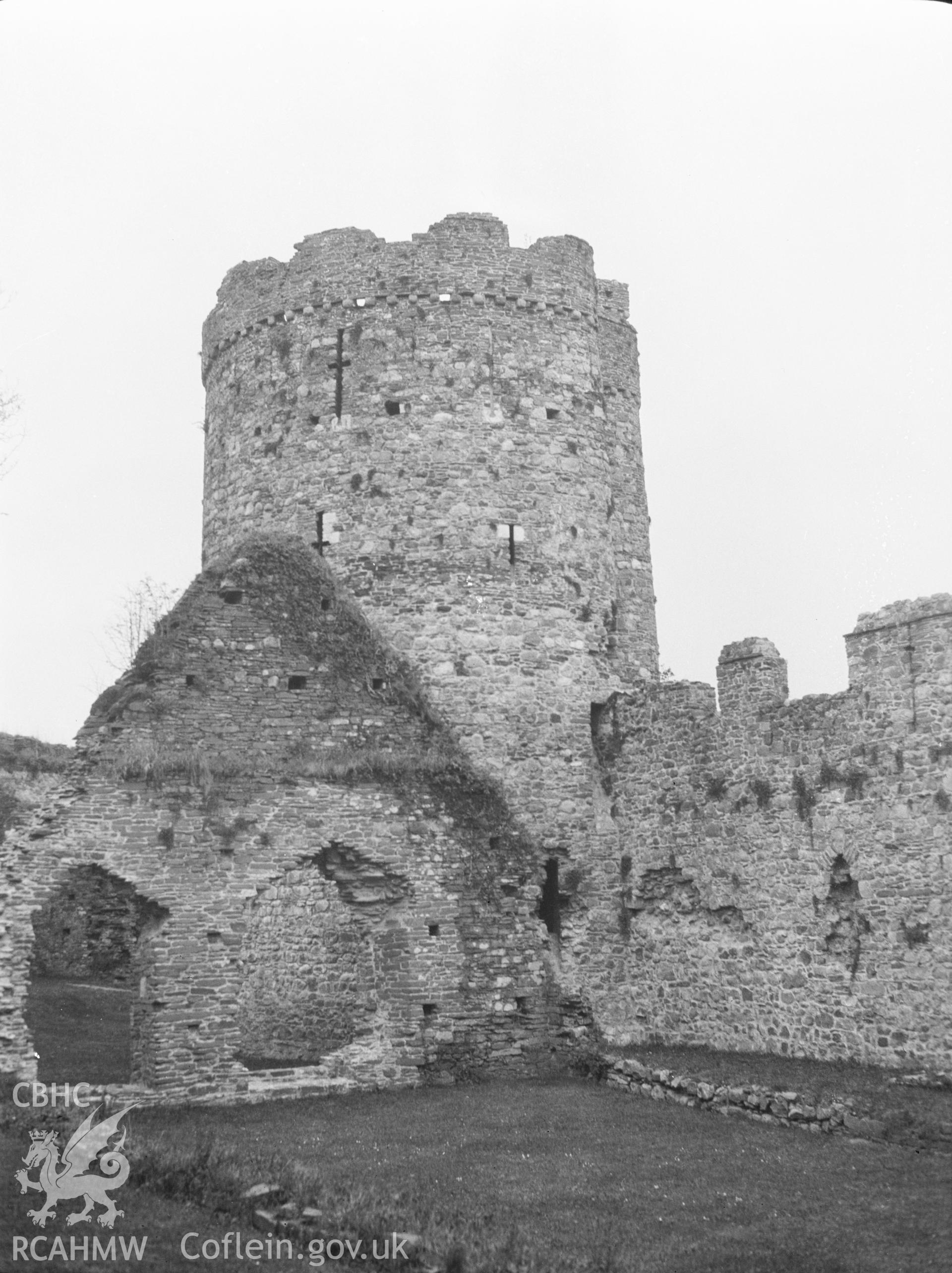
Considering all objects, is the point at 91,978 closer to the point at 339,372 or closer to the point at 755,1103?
the point at 339,372

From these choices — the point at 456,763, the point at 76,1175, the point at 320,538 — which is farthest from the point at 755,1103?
the point at 320,538

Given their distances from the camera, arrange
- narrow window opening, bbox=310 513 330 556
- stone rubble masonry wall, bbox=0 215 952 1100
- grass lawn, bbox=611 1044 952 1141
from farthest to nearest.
Result: narrow window opening, bbox=310 513 330 556 → stone rubble masonry wall, bbox=0 215 952 1100 → grass lawn, bbox=611 1044 952 1141

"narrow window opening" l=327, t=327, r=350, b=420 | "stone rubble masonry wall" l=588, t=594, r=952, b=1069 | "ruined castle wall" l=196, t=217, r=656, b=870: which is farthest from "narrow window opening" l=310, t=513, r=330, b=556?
"stone rubble masonry wall" l=588, t=594, r=952, b=1069

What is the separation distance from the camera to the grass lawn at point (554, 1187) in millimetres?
11820

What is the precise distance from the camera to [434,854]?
68.2 feet

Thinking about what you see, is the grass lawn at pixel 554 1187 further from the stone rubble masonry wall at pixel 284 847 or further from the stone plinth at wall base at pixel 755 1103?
the stone rubble masonry wall at pixel 284 847

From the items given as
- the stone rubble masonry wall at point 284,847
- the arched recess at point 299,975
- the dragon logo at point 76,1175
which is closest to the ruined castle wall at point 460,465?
the stone rubble masonry wall at point 284,847

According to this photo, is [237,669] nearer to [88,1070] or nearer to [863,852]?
[88,1070]

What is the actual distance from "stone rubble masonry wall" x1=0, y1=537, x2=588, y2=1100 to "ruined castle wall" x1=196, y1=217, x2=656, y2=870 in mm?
1966

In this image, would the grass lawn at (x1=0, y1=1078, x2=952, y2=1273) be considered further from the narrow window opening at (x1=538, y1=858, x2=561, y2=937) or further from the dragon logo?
the narrow window opening at (x1=538, y1=858, x2=561, y2=937)

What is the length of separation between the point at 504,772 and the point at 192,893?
6189mm

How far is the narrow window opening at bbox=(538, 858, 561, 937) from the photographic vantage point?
77.2ft

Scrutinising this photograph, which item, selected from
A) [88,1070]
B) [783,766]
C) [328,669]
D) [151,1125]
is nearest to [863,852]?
[783,766]

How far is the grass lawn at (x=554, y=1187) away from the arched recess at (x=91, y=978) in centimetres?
217
